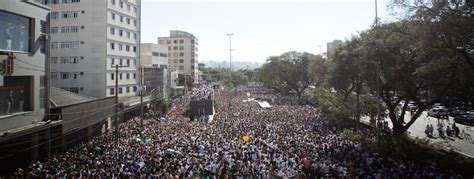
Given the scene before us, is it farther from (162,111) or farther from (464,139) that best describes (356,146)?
(162,111)

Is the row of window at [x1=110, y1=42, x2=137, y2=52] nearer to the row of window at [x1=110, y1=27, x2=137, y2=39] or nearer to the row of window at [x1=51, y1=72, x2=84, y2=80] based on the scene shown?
the row of window at [x1=110, y1=27, x2=137, y2=39]

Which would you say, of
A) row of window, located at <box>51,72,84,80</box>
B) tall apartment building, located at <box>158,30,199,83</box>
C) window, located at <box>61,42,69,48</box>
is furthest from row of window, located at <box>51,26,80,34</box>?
tall apartment building, located at <box>158,30,199,83</box>

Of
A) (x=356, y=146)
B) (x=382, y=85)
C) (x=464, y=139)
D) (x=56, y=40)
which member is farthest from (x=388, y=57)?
(x=56, y=40)

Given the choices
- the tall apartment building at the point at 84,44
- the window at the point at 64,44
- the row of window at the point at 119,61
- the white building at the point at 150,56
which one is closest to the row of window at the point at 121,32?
the tall apartment building at the point at 84,44

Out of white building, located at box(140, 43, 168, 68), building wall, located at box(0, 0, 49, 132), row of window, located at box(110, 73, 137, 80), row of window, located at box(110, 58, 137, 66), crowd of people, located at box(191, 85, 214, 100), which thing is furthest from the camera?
white building, located at box(140, 43, 168, 68)

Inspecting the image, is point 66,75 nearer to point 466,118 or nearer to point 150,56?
point 150,56

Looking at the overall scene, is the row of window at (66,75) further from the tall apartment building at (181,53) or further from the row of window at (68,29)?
the tall apartment building at (181,53)

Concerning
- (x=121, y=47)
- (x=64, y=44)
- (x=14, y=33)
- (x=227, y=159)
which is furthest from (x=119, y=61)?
(x=227, y=159)
